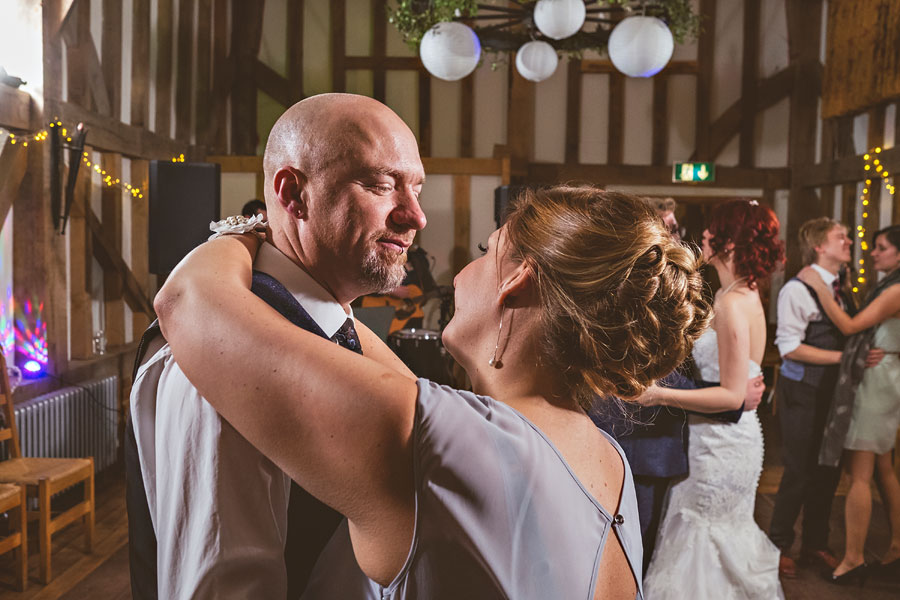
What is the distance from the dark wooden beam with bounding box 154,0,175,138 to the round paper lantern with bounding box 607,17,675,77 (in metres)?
4.22

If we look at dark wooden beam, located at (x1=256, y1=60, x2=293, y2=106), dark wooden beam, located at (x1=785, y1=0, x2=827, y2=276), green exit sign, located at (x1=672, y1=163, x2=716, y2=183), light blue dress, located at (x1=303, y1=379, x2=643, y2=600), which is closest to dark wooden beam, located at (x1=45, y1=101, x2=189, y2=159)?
dark wooden beam, located at (x1=256, y1=60, x2=293, y2=106)

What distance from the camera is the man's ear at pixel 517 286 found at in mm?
1100

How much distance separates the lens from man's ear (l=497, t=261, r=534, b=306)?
110 centimetres

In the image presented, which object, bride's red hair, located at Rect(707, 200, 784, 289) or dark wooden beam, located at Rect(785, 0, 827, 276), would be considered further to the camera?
dark wooden beam, located at Rect(785, 0, 827, 276)

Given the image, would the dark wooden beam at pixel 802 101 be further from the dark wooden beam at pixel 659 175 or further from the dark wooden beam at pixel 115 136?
the dark wooden beam at pixel 115 136

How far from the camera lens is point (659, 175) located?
868 cm

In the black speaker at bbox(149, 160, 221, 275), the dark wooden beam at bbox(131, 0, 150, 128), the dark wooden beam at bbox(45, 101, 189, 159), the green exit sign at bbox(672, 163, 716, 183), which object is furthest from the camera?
the green exit sign at bbox(672, 163, 716, 183)

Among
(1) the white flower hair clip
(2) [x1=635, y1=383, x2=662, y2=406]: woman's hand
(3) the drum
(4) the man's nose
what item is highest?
(4) the man's nose

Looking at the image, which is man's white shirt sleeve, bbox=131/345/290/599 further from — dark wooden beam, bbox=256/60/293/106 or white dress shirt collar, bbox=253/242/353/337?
dark wooden beam, bbox=256/60/293/106

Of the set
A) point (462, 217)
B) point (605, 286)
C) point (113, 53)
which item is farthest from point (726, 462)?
point (462, 217)

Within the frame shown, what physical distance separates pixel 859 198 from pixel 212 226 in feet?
24.5

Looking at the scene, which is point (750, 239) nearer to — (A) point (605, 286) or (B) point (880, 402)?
(B) point (880, 402)

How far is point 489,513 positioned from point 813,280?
3457 millimetres

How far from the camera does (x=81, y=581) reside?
3539 mm
